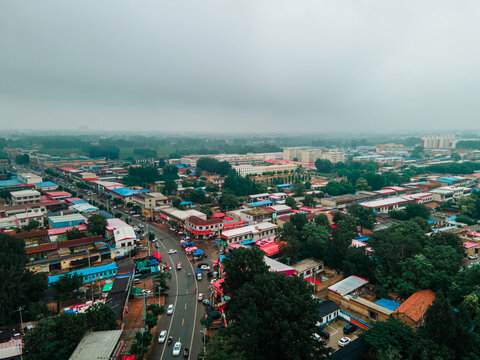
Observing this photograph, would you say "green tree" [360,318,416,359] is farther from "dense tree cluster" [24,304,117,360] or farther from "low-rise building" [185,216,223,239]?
"low-rise building" [185,216,223,239]

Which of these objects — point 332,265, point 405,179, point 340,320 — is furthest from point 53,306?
point 405,179

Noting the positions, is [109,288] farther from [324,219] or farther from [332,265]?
[324,219]

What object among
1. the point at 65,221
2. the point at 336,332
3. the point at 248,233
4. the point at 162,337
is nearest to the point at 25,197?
the point at 65,221

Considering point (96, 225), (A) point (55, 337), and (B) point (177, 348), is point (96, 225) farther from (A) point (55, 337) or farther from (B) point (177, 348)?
(B) point (177, 348)

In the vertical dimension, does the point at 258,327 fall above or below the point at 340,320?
above

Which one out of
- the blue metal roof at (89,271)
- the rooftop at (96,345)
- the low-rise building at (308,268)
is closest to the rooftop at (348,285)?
the low-rise building at (308,268)

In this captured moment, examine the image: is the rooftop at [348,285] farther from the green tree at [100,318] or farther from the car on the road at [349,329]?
the green tree at [100,318]
